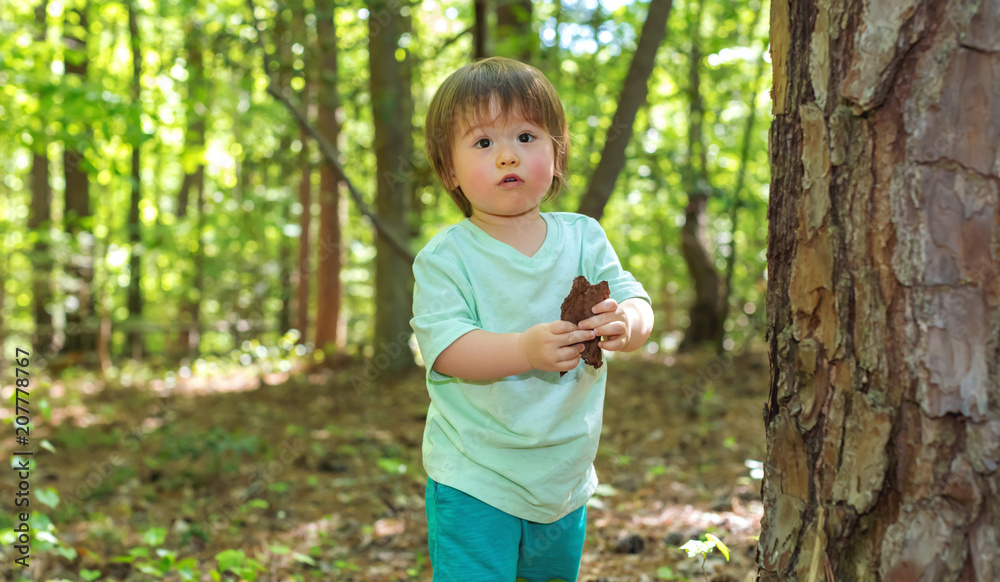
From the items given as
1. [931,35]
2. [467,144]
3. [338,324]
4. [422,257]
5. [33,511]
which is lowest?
[33,511]

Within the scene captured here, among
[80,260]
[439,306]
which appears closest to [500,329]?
[439,306]

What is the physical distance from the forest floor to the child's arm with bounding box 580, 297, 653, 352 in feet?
4.82

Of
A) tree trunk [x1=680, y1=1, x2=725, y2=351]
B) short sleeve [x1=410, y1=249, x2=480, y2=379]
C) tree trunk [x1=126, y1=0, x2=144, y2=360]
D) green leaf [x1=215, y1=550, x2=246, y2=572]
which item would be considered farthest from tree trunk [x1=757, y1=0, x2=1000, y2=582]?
tree trunk [x1=126, y1=0, x2=144, y2=360]

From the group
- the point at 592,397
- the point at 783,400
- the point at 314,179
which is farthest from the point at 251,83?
the point at 314,179

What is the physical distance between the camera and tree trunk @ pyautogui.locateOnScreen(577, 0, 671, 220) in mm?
4539

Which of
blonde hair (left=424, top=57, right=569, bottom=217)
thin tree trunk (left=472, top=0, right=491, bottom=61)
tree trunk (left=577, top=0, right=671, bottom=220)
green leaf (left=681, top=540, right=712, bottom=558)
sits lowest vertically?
green leaf (left=681, top=540, right=712, bottom=558)

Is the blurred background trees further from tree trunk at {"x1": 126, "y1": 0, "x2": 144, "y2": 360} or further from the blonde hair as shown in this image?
the blonde hair

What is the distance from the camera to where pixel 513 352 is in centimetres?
161

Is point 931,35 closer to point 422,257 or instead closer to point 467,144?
point 467,144

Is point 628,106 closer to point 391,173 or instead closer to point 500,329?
point 500,329

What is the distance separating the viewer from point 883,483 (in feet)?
4.52

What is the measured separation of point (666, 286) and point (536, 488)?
1830 centimetres

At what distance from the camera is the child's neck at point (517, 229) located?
1.89 m

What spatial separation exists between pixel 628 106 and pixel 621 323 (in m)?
3.31
